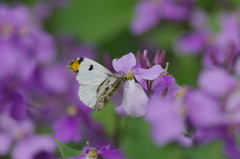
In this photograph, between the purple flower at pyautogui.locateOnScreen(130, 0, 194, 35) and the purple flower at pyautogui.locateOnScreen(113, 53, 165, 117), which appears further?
the purple flower at pyautogui.locateOnScreen(130, 0, 194, 35)

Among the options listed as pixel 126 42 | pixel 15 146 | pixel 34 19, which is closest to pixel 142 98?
pixel 15 146

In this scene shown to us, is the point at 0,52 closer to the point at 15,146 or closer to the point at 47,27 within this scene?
the point at 15,146

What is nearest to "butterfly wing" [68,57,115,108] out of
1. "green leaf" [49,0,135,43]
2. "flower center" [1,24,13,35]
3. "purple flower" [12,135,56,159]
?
"purple flower" [12,135,56,159]

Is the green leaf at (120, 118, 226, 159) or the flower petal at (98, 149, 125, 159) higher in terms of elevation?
the flower petal at (98, 149, 125, 159)

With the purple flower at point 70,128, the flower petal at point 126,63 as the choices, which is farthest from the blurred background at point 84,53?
the flower petal at point 126,63

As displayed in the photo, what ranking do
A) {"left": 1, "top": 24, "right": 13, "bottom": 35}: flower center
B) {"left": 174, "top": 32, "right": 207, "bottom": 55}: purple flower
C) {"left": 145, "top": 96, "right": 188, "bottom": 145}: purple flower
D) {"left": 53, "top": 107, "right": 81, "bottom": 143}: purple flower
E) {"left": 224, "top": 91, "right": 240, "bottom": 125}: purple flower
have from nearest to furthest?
{"left": 145, "top": 96, "right": 188, "bottom": 145}: purple flower, {"left": 224, "top": 91, "right": 240, "bottom": 125}: purple flower, {"left": 53, "top": 107, "right": 81, "bottom": 143}: purple flower, {"left": 1, "top": 24, "right": 13, "bottom": 35}: flower center, {"left": 174, "top": 32, "right": 207, "bottom": 55}: purple flower

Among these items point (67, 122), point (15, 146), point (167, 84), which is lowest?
point (15, 146)

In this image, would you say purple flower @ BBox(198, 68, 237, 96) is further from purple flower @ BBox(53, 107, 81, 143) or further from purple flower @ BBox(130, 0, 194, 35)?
purple flower @ BBox(130, 0, 194, 35)

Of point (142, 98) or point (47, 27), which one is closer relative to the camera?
point (142, 98)
